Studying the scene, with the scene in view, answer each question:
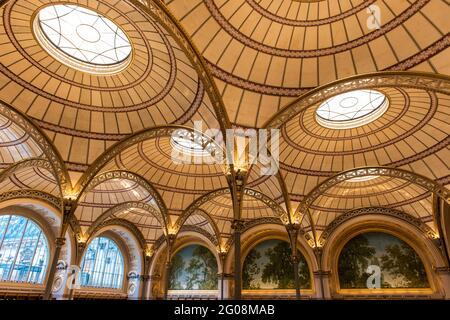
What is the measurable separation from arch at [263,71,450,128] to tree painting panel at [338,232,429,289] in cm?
1650

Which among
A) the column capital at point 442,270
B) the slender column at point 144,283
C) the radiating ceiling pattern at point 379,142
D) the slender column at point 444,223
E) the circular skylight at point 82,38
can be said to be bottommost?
the slender column at point 144,283

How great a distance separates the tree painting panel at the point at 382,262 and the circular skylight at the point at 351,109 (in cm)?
1241

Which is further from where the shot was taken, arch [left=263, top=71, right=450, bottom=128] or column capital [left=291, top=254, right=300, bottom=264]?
column capital [left=291, top=254, right=300, bottom=264]

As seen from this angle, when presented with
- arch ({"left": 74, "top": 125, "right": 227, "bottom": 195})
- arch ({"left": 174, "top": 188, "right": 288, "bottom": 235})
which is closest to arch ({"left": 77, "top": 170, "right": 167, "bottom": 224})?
arch ({"left": 74, "top": 125, "right": 227, "bottom": 195})

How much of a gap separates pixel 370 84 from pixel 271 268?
19517mm

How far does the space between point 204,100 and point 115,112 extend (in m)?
4.97

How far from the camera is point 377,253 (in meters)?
22.0

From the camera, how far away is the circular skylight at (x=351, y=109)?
44.0ft

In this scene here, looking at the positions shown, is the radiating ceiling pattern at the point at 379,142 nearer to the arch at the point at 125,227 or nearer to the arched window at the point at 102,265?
the arch at the point at 125,227

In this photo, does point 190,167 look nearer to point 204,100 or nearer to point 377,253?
point 204,100

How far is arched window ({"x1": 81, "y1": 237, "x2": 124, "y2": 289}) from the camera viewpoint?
83.4ft

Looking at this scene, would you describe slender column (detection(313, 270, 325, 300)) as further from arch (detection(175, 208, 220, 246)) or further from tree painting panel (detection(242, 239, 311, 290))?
arch (detection(175, 208, 220, 246))

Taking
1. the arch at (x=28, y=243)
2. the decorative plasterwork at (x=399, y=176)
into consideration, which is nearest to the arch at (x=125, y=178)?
the arch at (x=28, y=243)

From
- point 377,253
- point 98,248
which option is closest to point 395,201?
point 377,253
